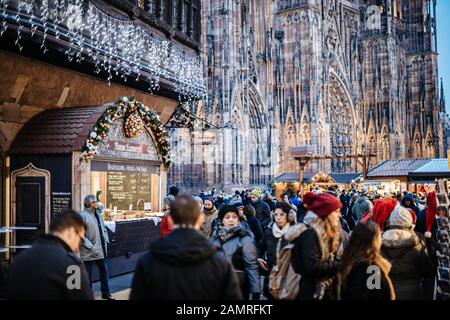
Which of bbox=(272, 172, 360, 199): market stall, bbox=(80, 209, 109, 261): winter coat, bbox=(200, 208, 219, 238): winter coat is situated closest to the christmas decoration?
bbox=(80, 209, 109, 261): winter coat

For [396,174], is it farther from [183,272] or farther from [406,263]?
[183,272]

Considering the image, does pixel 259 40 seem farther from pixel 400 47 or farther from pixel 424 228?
pixel 424 228

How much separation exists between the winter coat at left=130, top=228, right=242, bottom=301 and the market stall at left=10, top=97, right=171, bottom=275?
7141mm

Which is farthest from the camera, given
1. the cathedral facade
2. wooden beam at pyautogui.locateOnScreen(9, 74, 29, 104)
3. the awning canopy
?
the awning canopy

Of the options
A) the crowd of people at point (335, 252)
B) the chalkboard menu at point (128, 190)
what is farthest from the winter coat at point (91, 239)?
the chalkboard menu at point (128, 190)

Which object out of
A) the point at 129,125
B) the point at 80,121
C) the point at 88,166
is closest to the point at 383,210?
the point at 88,166

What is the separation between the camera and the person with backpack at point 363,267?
416 cm

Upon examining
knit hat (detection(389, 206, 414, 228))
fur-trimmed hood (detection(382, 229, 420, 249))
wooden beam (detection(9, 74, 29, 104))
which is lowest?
fur-trimmed hood (detection(382, 229, 420, 249))

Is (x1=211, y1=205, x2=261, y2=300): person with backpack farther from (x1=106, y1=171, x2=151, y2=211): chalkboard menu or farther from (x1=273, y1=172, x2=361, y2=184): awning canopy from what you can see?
(x1=273, y1=172, x2=361, y2=184): awning canopy

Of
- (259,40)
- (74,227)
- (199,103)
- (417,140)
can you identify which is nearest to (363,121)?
(417,140)

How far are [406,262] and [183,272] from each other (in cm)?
272

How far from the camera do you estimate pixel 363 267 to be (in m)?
4.21

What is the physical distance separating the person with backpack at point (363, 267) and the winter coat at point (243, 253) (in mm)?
1789

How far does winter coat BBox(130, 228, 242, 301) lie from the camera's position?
3.10 m
